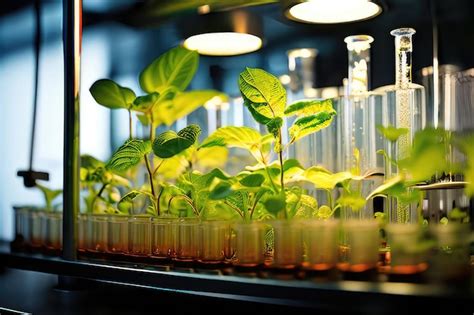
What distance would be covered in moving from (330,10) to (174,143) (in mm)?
523

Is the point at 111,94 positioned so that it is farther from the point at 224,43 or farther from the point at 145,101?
the point at 224,43

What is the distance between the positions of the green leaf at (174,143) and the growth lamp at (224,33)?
483 mm

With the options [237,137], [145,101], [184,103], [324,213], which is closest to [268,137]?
[237,137]

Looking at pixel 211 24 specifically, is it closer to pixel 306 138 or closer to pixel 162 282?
pixel 306 138

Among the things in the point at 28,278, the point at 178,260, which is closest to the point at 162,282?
the point at 178,260

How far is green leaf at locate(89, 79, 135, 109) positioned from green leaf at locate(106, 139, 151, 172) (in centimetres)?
16

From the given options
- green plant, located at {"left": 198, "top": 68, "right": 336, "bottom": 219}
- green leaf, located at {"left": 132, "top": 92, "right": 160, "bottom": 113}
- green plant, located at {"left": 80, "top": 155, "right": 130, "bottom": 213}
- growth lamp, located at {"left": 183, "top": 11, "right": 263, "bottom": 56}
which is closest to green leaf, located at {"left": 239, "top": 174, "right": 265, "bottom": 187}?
green plant, located at {"left": 198, "top": 68, "right": 336, "bottom": 219}

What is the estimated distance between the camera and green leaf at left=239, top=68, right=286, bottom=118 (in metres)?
0.99

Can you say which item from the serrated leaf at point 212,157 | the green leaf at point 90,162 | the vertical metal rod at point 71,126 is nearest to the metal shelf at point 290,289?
the vertical metal rod at point 71,126

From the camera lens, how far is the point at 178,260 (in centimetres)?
107

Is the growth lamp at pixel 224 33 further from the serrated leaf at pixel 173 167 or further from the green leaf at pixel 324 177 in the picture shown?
the green leaf at pixel 324 177

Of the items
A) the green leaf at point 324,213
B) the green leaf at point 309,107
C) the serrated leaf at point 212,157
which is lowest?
the green leaf at point 324,213

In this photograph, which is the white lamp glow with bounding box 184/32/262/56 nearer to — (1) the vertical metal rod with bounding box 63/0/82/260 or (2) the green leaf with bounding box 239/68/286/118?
(1) the vertical metal rod with bounding box 63/0/82/260

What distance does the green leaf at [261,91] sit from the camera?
0.99 metres
